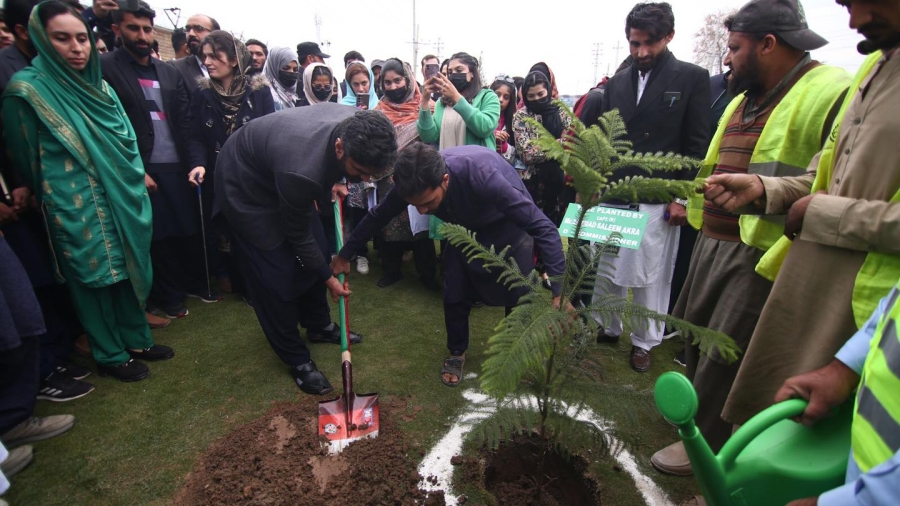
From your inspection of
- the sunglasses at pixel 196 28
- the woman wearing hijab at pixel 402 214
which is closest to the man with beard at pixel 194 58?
the sunglasses at pixel 196 28

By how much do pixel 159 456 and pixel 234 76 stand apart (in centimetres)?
297

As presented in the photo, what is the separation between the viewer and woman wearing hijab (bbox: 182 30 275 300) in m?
3.51

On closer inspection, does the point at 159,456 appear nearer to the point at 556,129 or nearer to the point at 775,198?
the point at 775,198

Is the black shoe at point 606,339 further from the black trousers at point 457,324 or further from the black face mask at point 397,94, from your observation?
the black face mask at point 397,94

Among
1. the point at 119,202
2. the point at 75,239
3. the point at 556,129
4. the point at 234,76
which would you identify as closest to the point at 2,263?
the point at 75,239

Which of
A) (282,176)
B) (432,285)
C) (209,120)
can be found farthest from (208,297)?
(282,176)

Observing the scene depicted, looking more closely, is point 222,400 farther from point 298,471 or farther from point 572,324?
point 572,324

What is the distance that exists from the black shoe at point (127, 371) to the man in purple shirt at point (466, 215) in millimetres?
1463

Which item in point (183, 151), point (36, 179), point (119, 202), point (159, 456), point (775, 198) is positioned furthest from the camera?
point (183, 151)

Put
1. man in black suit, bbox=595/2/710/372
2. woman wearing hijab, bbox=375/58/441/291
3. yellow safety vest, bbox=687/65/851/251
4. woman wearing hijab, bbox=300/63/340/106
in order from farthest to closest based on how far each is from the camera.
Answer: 1. woman wearing hijab, bbox=300/63/340/106
2. woman wearing hijab, bbox=375/58/441/291
3. man in black suit, bbox=595/2/710/372
4. yellow safety vest, bbox=687/65/851/251

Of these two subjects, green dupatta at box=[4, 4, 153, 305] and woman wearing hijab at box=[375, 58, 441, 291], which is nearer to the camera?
green dupatta at box=[4, 4, 153, 305]

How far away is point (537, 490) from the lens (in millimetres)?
1773

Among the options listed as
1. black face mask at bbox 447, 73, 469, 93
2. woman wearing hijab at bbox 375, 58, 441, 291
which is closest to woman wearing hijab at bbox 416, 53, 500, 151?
black face mask at bbox 447, 73, 469, 93

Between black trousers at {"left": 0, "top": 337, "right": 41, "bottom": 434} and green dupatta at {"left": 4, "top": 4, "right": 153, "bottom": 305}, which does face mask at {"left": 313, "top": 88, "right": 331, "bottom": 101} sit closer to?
green dupatta at {"left": 4, "top": 4, "right": 153, "bottom": 305}
